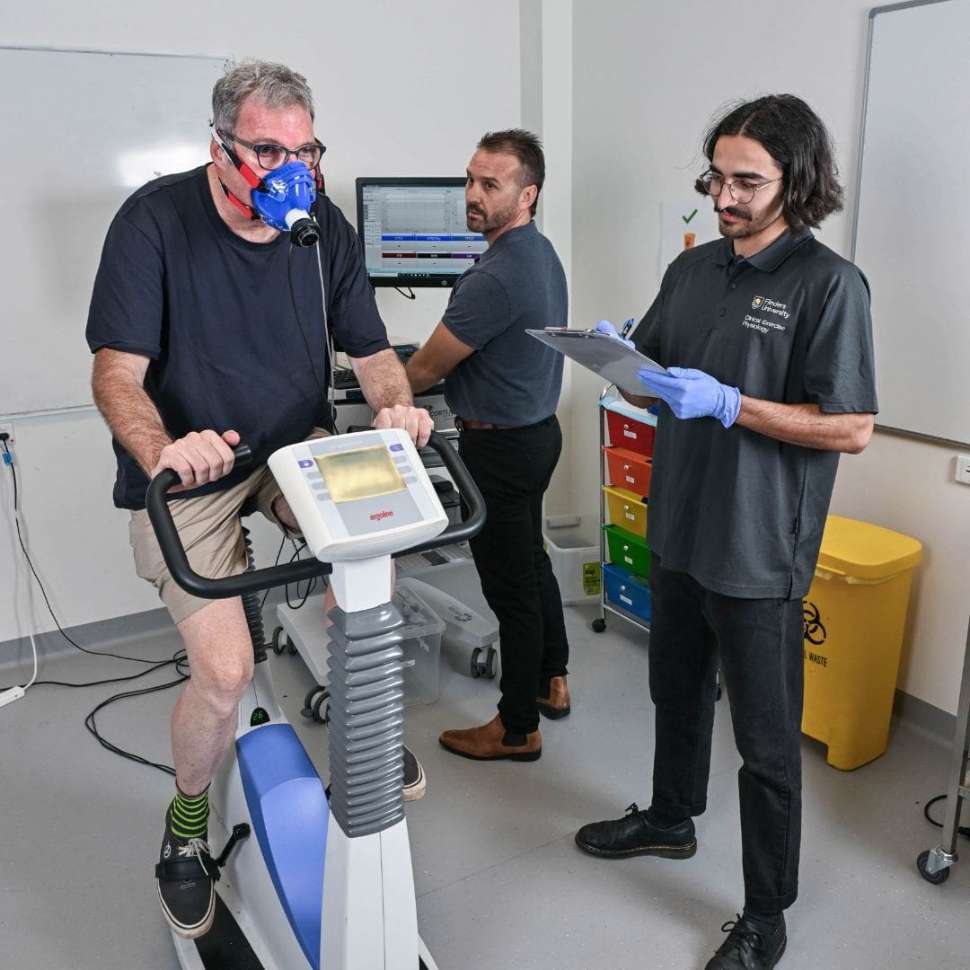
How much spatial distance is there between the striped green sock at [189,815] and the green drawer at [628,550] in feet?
5.78

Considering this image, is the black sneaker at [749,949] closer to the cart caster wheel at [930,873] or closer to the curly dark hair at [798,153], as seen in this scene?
the cart caster wheel at [930,873]

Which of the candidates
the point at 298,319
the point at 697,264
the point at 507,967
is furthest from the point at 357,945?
the point at 697,264

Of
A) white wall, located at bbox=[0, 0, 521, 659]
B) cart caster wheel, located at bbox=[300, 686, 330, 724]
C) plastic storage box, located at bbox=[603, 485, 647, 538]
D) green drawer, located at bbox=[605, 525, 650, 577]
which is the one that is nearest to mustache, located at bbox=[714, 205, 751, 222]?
plastic storage box, located at bbox=[603, 485, 647, 538]

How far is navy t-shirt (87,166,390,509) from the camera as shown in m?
1.72

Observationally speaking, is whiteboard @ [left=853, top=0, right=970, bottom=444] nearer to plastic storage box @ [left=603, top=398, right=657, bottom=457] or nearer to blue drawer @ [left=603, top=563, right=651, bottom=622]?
plastic storage box @ [left=603, top=398, right=657, bottom=457]

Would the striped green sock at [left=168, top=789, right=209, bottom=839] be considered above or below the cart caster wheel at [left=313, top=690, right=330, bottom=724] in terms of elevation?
above

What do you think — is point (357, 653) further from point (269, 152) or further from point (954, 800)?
point (954, 800)

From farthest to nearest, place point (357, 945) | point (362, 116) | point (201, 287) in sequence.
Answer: point (362, 116)
point (201, 287)
point (357, 945)

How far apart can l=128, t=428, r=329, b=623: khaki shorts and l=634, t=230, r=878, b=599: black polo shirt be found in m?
0.80

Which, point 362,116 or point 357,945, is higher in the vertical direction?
point 362,116

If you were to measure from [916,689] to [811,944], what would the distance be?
1021mm

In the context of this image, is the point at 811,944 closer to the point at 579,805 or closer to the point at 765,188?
the point at 579,805

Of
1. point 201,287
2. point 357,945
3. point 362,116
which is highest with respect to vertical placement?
point 362,116

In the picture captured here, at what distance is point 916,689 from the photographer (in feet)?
9.08
